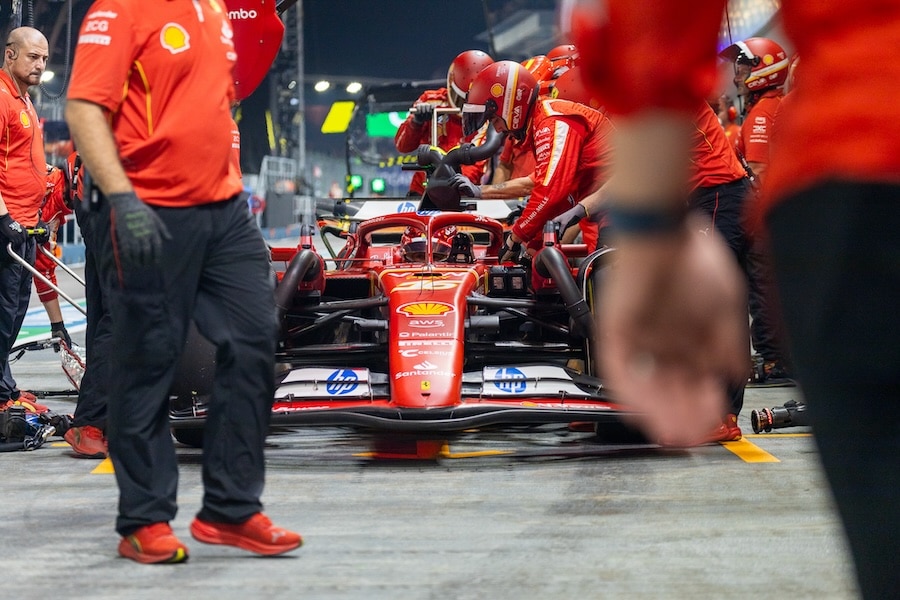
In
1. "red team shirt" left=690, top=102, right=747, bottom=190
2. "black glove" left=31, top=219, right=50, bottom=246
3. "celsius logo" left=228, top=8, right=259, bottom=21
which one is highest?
"celsius logo" left=228, top=8, right=259, bottom=21

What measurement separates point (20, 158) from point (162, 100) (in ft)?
10.2

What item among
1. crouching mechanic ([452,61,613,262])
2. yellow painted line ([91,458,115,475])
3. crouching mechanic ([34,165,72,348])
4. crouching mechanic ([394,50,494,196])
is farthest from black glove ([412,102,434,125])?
yellow painted line ([91,458,115,475])

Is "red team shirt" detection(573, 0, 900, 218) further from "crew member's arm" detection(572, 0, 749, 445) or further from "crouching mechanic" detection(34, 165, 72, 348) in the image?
"crouching mechanic" detection(34, 165, 72, 348)

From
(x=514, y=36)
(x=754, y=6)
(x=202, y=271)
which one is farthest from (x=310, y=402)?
(x=514, y=36)

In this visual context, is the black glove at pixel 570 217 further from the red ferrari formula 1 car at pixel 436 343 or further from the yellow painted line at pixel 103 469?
the yellow painted line at pixel 103 469

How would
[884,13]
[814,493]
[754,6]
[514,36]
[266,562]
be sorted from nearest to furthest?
[884,13], [266,562], [814,493], [754,6], [514,36]

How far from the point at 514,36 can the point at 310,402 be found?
47938 mm

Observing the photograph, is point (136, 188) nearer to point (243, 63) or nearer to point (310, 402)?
point (310, 402)

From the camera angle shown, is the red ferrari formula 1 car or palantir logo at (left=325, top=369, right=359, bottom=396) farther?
palantir logo at (left=325, top=369, right=359, bottom=396)

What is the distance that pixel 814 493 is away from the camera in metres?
4.52

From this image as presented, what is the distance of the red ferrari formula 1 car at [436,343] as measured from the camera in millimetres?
5070

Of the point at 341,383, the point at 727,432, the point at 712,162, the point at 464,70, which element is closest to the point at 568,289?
the point at 727,432

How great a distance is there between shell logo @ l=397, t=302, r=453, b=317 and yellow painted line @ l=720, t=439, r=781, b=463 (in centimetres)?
142

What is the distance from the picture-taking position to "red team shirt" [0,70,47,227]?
20.6ft
